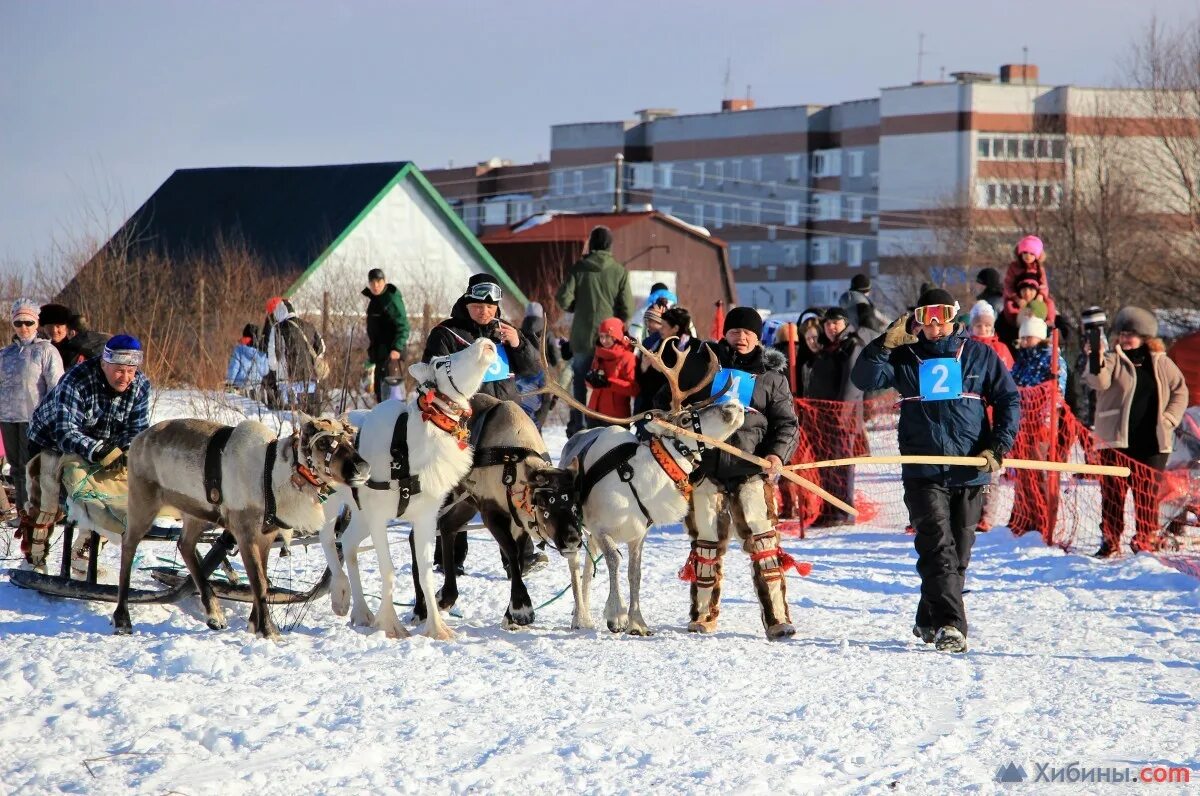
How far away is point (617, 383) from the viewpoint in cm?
1144

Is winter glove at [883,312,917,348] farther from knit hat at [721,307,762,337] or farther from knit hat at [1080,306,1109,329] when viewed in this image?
knit hat at [1080,306,1109,329]

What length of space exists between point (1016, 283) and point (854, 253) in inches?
2603

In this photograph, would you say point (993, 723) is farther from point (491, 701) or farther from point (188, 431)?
point (188, 431)

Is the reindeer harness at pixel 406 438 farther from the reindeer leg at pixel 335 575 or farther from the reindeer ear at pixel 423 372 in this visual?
the reindeer leg at pixel 335 575

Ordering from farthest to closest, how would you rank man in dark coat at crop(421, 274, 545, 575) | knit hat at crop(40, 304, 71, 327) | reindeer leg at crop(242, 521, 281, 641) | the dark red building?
the dark red building → knit hat at crop(40, 304, 71, 327) → man in dark coat at crop(421, 274, 545, 575) → reindeer leg at crop(242, 521, 281, 641)

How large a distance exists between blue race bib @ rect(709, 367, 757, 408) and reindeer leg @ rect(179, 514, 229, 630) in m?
2.94

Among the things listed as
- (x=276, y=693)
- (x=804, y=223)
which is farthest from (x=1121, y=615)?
(x=804, y=223)

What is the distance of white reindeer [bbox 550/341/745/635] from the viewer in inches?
312

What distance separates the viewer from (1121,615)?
9.12 meters

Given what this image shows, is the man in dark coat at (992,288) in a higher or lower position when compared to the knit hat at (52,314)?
higher

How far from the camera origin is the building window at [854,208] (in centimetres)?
7806

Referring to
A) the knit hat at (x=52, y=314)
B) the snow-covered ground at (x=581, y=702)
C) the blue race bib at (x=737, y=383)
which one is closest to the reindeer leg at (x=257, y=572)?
the snow-covered ground at (x=581, y=702)

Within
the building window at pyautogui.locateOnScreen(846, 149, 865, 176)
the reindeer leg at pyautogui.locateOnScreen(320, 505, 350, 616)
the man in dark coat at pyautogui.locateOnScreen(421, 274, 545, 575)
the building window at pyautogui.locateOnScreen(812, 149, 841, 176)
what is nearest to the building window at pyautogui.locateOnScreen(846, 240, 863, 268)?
the building window at pyautogui.locateOnScreen(846, 149, 865, 176)

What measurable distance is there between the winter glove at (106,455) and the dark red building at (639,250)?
3673 cm
